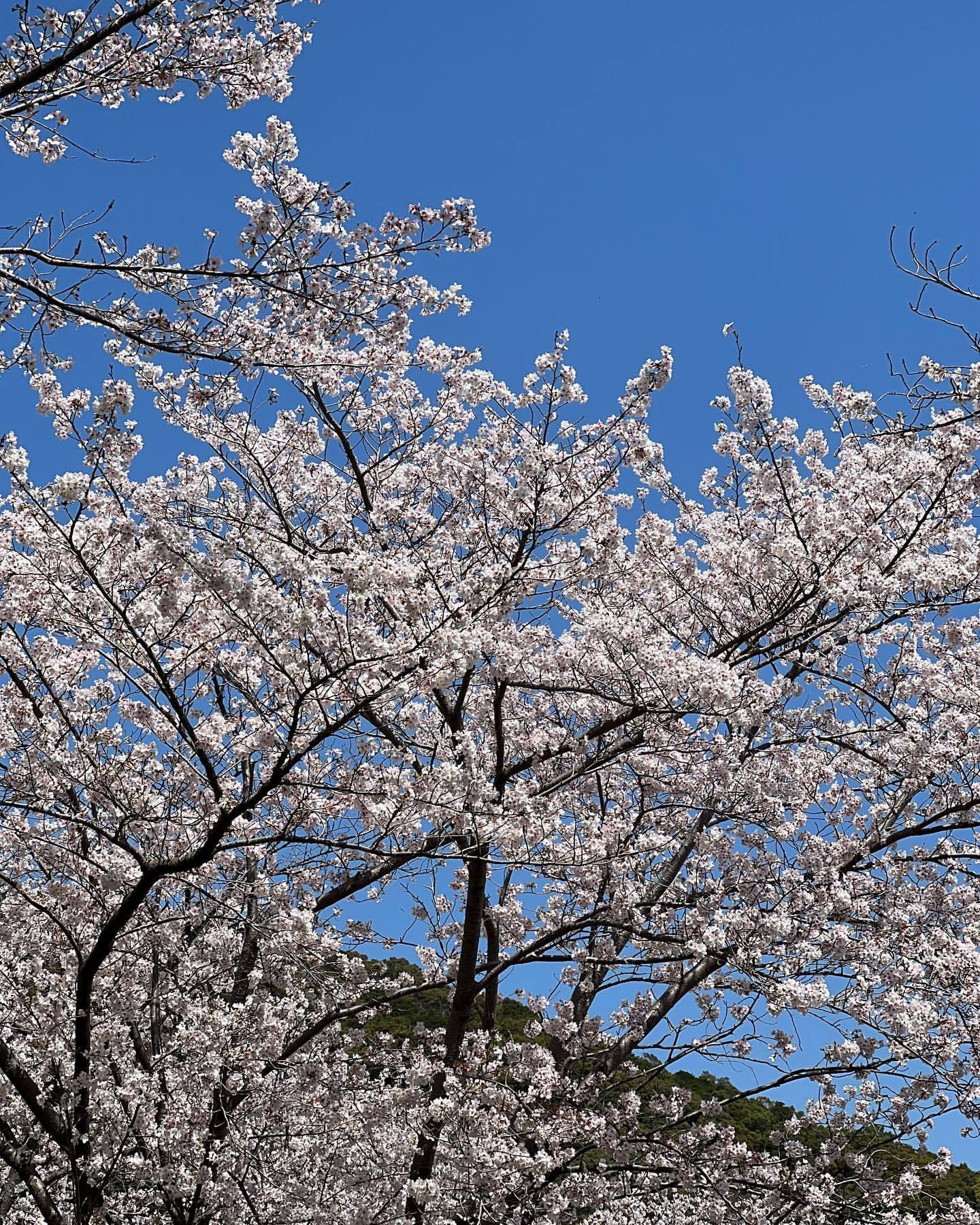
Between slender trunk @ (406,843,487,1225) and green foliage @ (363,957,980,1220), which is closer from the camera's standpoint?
slender trunk @ (406,843,487,1225)

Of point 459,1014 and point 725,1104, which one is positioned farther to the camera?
point 725,1104

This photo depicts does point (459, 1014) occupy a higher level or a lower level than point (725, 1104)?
higher

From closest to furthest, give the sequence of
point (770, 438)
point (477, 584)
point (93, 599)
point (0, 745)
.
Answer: point (93, 599) → point (477, 584) → point (0, 745) → point (770, 438)

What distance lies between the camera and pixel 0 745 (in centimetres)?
862

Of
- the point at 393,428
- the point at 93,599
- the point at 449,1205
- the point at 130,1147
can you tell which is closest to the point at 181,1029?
the point at 130,1147

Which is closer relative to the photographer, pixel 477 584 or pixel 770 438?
pixel 477 584

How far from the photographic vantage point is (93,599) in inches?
261

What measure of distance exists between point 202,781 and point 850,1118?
6651 millimetres

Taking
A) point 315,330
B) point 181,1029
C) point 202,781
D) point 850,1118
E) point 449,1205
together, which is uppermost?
point 315,330

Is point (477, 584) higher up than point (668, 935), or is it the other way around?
point (477, 584)

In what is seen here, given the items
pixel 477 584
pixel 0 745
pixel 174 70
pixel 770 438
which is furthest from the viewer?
pixel 770 438

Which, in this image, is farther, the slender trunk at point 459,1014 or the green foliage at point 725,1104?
the green foliage at point 725,1104

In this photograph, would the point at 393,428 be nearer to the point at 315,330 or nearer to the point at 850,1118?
the point at 315,330

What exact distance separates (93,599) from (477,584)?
2933 mm
